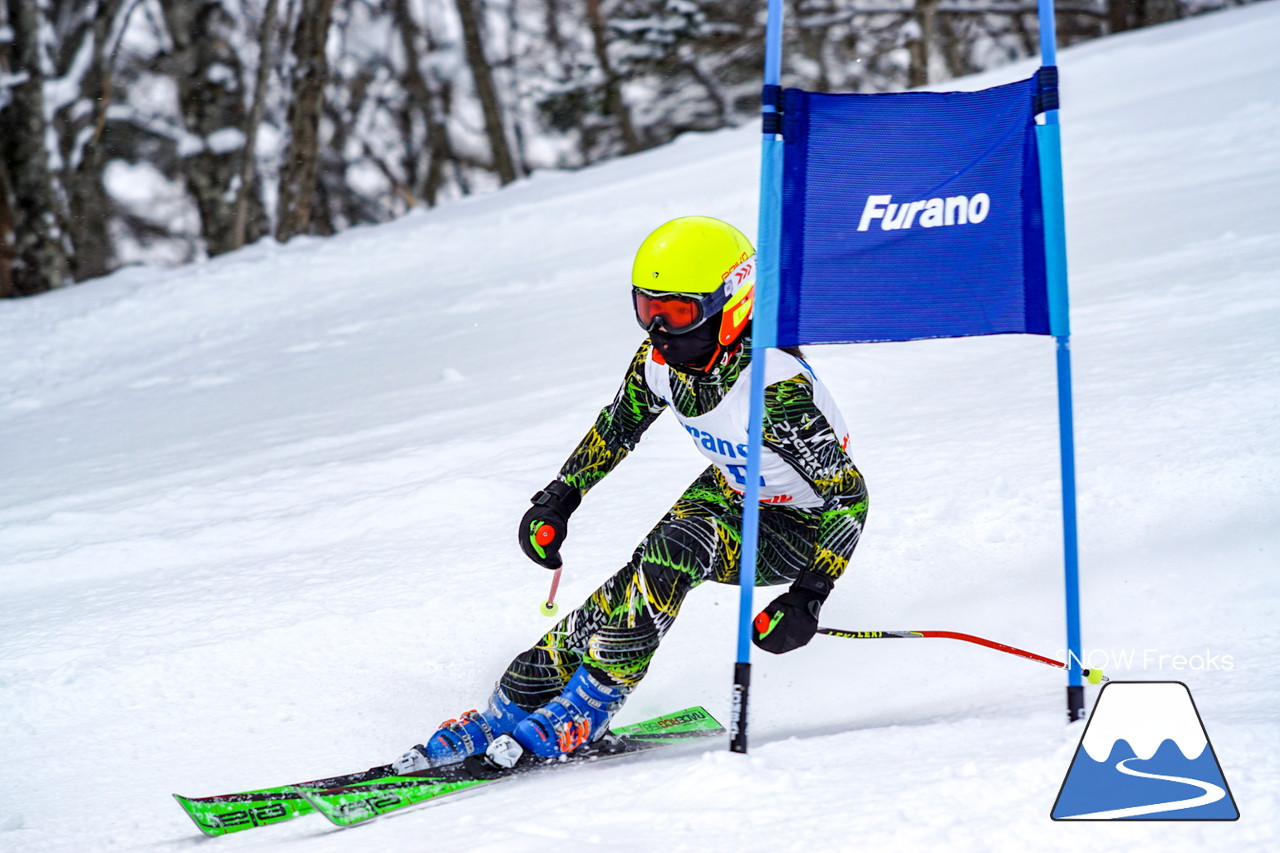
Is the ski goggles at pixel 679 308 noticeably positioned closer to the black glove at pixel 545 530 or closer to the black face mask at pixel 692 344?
the black face mask at pixel 692 344

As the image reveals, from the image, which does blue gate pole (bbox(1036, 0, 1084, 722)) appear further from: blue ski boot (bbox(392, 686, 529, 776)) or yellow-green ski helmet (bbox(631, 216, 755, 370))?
blue ski boot (bbox(392, 686, 529, 776))

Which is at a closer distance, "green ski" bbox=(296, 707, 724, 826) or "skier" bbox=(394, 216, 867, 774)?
"green ski" bbox=(296, 707, 724, 826)

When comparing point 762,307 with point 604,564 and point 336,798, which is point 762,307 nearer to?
point 336,798

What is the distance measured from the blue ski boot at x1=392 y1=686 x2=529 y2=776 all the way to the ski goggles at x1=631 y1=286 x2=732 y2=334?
112 cm

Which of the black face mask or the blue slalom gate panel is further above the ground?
the blue slalom gate panel

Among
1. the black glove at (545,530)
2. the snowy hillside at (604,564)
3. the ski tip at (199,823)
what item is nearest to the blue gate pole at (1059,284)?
the snowy hillside at (604,564)

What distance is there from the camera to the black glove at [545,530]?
3221 millimetres

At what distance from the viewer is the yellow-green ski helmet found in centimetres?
290

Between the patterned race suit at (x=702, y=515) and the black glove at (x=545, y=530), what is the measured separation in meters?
0.12

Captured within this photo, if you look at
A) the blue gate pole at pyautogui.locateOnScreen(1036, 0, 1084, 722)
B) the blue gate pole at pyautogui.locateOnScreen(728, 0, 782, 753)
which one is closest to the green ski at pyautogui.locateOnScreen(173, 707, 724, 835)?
the blue gate pole at pyautogui.locateOnScreen(728, 0, 782, 753)

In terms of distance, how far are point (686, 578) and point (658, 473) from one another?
2.02 meters

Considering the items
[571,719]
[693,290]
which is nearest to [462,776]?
[571,719]

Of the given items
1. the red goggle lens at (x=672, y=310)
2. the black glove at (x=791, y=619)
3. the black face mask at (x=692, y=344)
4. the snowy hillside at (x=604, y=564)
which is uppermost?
the red goggle lens at (x=672, y=310)

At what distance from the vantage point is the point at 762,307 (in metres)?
2.58
